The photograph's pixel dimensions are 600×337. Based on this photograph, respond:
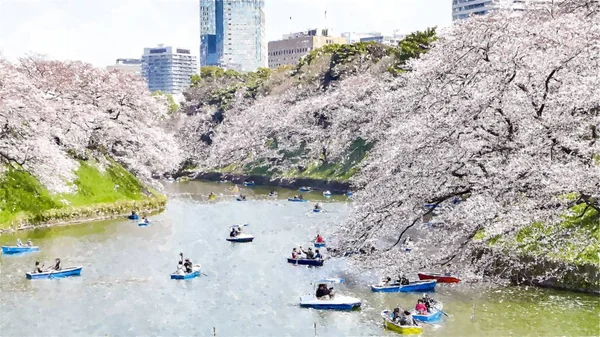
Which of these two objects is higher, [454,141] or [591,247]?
[454,141]

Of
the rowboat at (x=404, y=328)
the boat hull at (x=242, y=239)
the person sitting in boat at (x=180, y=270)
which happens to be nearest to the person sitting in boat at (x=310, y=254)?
the person sitting in boat at (x=180, y=270)

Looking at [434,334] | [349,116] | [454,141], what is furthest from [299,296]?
[349,116]

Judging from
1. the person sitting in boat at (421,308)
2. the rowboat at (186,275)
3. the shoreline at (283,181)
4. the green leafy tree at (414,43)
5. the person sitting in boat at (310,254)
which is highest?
the green leafy tree at (414,43)

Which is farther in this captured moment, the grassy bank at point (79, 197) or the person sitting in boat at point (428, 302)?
the grassy bank at point (79, 197)

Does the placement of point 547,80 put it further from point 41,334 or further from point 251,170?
point 251,170

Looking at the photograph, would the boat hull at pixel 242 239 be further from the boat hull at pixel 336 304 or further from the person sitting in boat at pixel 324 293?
the boat hull at pixel 336 304

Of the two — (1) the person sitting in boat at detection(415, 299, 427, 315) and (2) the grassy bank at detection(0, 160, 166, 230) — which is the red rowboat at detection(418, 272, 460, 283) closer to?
(1) the person sitting in boat at detection(415, 299, 427, 315)
